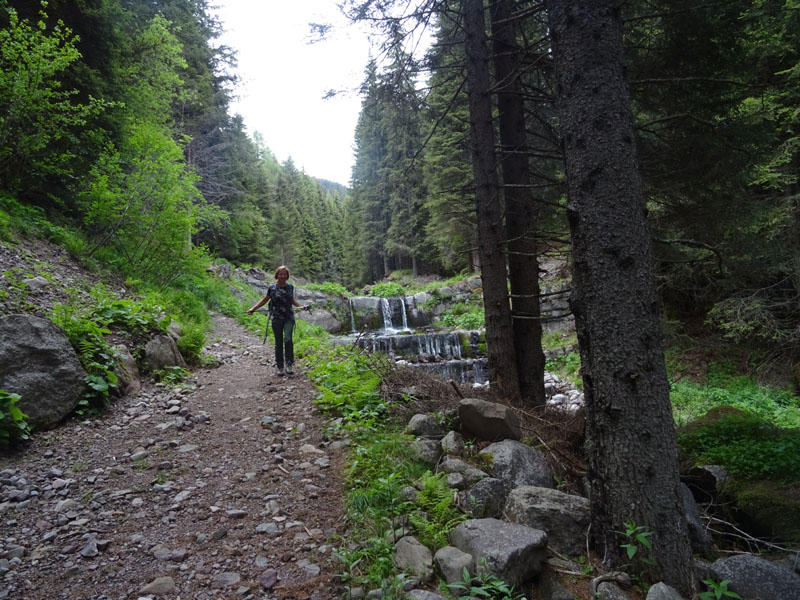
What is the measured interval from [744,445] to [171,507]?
536cm

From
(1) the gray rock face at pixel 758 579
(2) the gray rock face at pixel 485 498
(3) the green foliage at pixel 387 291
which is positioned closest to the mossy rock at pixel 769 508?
(1) the gray rock face at pixel 758 579

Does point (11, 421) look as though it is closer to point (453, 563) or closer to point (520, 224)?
point (453, 563)

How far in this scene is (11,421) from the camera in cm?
386

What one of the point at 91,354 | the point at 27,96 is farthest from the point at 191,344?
the point at 27,96

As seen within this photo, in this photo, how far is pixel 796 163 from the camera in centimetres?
917

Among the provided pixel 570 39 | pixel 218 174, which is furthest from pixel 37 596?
pixel 218 174

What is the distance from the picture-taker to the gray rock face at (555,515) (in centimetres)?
265

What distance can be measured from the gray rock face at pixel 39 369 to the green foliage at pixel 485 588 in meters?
4.72

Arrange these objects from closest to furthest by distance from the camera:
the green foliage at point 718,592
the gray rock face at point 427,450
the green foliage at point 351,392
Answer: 1. the green foliage at point 718,592
2. the gray rock face at point 427,450
3. the green foliage at point 351,392

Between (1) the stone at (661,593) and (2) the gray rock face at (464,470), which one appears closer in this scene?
(1) the stone at (661,593)

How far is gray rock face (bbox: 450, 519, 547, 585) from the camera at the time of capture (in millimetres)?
2234

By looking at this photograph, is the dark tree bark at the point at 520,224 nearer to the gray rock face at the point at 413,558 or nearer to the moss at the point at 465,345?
the gray rock face at the point at 413,558

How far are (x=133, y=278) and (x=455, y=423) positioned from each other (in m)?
9.25

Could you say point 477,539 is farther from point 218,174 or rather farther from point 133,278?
point 218,174
